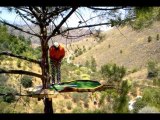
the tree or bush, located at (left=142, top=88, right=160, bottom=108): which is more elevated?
the tree

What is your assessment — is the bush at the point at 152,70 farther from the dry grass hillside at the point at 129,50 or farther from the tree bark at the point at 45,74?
the tree bark at the point at 45,74

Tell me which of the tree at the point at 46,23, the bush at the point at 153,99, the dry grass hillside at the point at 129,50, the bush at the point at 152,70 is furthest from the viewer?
the dry grass hillside at the point at 129,50

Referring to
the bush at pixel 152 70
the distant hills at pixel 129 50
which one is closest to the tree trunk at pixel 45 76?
the bush at pixel 152 70

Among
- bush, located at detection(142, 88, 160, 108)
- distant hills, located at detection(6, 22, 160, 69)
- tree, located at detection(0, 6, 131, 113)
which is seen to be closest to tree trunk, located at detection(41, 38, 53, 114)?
tree, located at detection(0, 6, 131, 113)

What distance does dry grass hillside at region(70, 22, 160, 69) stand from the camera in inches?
1548

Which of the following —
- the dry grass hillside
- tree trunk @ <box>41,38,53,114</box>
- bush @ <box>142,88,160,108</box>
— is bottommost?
bush @ <box>142,88,160,108</box>

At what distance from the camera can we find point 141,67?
123 ft

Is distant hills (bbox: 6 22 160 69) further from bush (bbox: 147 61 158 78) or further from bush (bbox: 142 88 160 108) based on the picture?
bush (bbox: 142 88 160 108)

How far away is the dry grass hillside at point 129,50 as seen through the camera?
39312mm

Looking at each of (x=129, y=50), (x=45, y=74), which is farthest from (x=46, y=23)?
(x=129, y=50)

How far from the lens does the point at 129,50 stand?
4325cm

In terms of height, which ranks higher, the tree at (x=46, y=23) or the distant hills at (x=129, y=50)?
the distant hills at (x=129, y=50)
